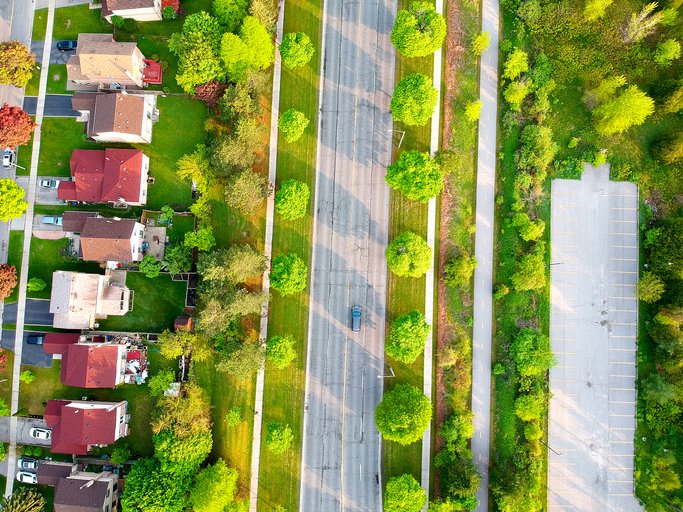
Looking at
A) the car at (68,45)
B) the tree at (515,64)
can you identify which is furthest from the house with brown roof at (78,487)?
the tree at (515,64)


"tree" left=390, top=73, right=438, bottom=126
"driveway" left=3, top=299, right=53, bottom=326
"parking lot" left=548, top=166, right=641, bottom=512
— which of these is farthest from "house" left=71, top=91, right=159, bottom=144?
"parking lot" left=548, top=166, right=641, bottom=512

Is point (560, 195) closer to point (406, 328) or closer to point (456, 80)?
point (456, 80)

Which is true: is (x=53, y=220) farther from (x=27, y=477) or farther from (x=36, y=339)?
(x=27, y=477)

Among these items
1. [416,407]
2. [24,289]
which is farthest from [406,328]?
[24,289]

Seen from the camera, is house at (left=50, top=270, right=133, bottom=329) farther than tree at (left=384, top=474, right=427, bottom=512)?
Yes

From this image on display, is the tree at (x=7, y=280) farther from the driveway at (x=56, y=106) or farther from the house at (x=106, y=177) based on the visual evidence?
the driveway at (x=56, y=106)

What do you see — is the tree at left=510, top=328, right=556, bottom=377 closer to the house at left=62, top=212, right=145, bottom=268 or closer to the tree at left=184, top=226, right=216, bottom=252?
the tree at left=184, top=226, right=216, bottom=252

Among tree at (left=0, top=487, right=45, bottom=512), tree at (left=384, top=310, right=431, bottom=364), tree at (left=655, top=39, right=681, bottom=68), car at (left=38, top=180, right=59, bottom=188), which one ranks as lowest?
tree at (left=0, top=487, right=45, bottom=512)
